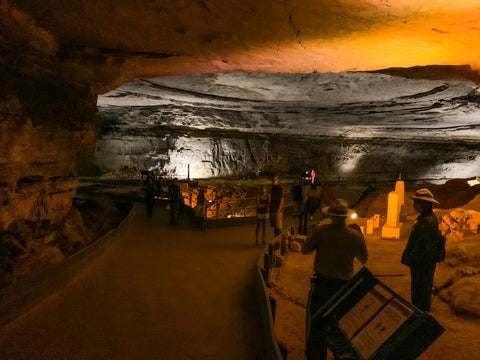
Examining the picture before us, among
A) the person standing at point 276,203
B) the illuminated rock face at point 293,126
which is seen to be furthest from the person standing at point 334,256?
the illuminated rock face at point 293,126

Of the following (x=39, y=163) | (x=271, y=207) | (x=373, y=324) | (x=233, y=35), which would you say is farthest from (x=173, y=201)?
(x=373, y=324)

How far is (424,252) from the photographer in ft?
14.8

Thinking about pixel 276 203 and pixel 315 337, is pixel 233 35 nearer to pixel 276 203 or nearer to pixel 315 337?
pixel 276 203

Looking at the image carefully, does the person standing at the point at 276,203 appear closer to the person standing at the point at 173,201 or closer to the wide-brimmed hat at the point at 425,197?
the person standing at the point at 173,201

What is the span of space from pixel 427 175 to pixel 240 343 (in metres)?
30.1

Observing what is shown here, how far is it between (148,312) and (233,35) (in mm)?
4705

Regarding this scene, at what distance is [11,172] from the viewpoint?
23.9 ft

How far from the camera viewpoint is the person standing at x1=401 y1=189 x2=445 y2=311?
4.50 m

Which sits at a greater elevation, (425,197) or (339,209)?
(425,197)

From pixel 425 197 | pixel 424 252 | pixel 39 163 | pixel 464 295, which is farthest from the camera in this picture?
pixel 39 163

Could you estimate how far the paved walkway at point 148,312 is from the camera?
4.05 meters

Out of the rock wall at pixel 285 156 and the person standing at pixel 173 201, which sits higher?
the rock wall at pixel 285 156

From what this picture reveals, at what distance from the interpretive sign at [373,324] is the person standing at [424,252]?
1.97m

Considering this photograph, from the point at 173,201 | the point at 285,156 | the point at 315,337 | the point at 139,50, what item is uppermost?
the point at 139,50
